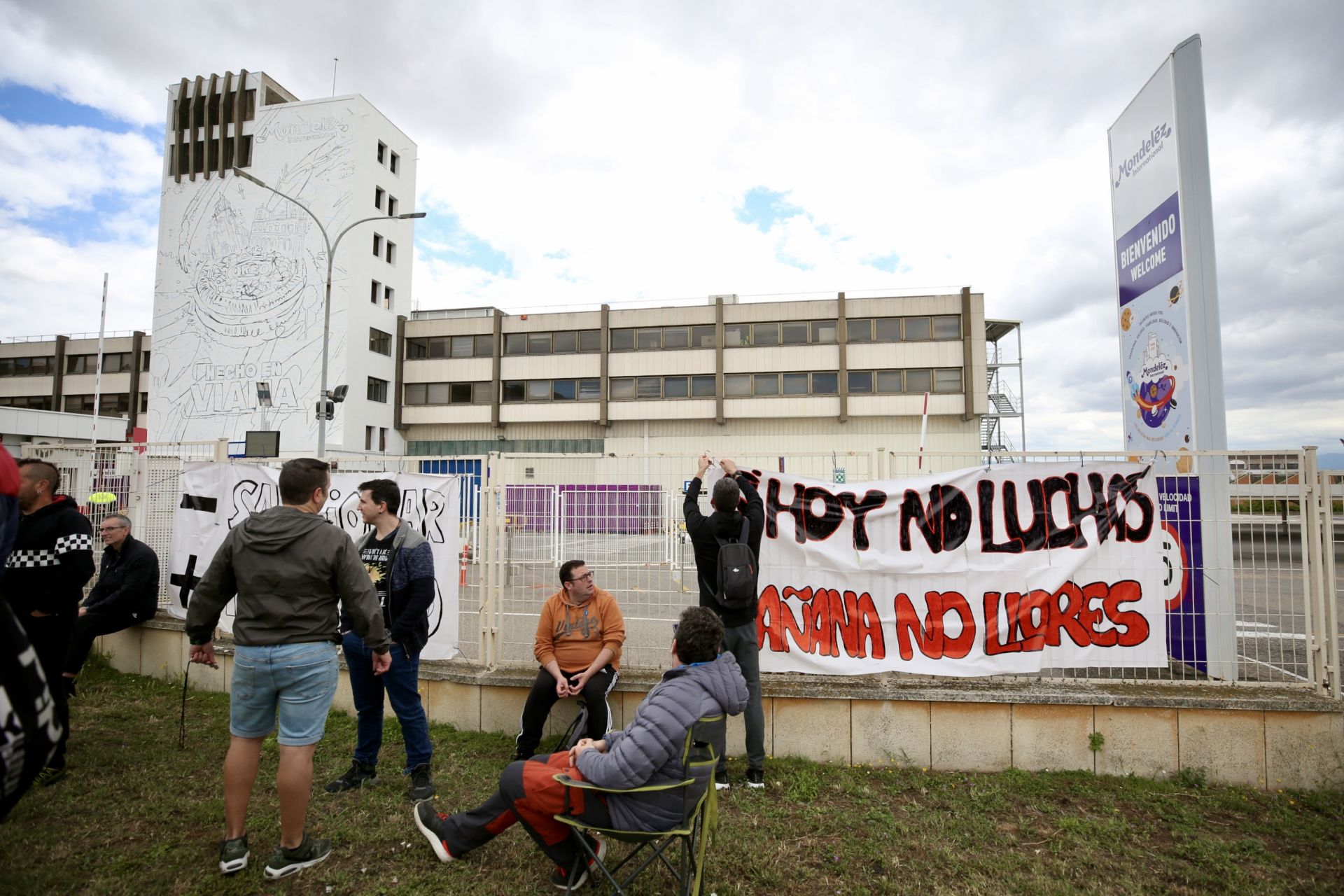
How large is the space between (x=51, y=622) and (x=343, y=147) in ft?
125

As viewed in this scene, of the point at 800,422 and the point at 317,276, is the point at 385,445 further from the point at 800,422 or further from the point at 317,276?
the point at 800,422

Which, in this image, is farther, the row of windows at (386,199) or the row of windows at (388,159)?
the row of windows at (388,159)

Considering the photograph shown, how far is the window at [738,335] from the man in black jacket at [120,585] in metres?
34.4

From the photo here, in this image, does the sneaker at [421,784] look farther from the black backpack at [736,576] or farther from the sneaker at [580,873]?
the black backpack at [736,576]

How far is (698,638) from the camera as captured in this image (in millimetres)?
3338

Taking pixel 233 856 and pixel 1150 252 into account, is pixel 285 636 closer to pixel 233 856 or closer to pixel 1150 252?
pixel 233 856

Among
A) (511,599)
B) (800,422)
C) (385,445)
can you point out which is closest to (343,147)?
(385,445)

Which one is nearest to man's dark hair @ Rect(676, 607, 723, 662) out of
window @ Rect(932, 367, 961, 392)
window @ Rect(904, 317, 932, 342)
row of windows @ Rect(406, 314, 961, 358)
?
window @ Rect(932, 367, 961, 392)

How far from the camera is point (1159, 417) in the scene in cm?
604

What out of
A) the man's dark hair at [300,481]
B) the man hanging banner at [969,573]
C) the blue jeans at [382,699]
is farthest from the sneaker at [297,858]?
the man hanging banner at [969,573]

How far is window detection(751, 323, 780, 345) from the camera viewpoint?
3878 centimetres

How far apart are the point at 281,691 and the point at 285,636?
0.93 feet

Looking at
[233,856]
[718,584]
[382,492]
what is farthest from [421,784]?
[718,584]

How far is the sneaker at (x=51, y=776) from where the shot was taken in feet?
14.6
